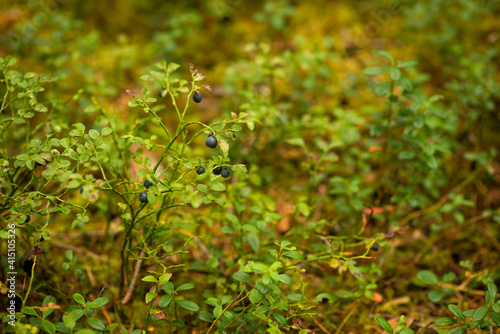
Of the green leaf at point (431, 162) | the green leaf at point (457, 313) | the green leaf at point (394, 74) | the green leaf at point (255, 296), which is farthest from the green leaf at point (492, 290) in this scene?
the green leaf at point (394, 74)

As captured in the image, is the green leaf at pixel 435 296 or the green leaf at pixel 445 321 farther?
the green leaf at pixel 435 296

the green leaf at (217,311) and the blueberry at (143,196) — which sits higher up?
the blueberry at (143,196)

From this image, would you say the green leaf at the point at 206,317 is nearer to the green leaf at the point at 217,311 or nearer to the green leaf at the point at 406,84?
the green leaf at the point at 217,311

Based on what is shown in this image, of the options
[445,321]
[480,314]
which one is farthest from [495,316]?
[445,321]

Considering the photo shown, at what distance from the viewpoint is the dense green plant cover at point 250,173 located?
5.42 ft

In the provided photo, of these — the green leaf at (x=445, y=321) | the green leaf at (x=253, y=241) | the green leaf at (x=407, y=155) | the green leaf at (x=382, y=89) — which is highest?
the green leaf at (x=382, y=89)

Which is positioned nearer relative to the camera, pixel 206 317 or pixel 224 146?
pixel 224 146

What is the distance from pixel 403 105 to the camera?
254 cm

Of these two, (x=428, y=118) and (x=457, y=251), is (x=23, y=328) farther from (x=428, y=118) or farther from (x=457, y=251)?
(x=457, y=251)

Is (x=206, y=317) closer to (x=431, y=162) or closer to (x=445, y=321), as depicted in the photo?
(x=445, y=321)

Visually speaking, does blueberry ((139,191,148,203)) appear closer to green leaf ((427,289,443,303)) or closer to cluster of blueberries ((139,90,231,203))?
cluster of blueberries ((139,90,231,203))

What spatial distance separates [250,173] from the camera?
2.35 metres

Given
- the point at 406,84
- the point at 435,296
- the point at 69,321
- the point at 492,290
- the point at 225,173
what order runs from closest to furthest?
the point at 69,321 → the point at 225,173 → the point at 492,290 → the point at 435,296 → the point at 406,84

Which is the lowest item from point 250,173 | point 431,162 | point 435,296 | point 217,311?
point 435,296
